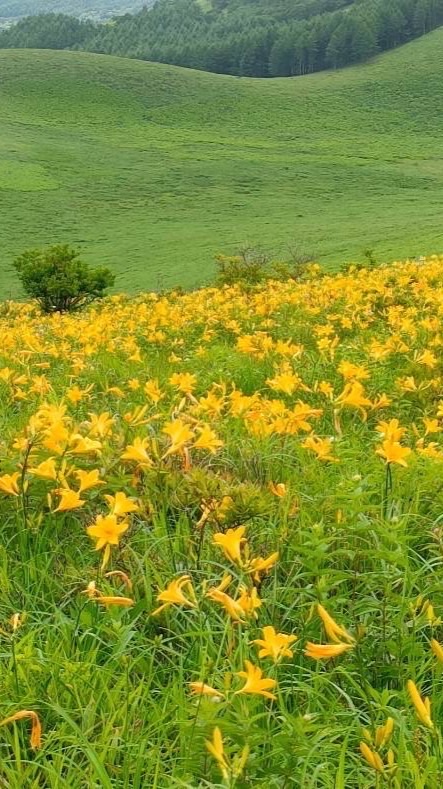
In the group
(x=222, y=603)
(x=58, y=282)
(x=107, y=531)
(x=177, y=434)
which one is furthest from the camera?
(x=58, y=282)

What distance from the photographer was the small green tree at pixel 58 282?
18.1 m

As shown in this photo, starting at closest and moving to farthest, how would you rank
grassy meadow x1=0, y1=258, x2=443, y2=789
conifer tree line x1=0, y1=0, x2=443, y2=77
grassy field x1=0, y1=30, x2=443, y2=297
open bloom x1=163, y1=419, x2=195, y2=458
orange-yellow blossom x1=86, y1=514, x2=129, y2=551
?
→ 1. grassy meadow x1=0, y1=258, x2=443, y2=789
2. orange-yellow blossom x1=86, y1=514, x2=129, y2=551
3. open bloom x1=163, y1=419, x2=195, y2=458
4. grassy field x1=0, y1=30, x2=443, y2=297
5. conifer tree line x1=0, y1=0, x2=443, y2=77

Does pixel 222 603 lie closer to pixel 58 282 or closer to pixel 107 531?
pixel 107 531

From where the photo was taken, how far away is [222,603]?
1398mm

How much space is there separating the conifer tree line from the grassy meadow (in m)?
98.0

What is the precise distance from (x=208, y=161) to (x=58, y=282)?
131 feet

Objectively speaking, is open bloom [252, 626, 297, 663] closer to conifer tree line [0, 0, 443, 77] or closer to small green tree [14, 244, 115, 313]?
small green tree [14, 244, 115, 313]

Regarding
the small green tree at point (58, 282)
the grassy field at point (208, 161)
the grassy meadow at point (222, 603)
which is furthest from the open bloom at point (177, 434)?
the grassy field at point (208, 161)

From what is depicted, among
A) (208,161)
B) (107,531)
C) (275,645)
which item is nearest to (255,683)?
(275,645)

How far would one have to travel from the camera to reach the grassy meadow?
1.31m

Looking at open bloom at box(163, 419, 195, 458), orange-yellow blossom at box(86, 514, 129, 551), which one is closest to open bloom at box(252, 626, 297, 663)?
orange-yellow blossom at box(86, 514, 129, 551)

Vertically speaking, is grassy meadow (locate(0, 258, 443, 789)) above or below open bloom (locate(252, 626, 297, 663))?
below

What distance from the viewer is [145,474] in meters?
2.36

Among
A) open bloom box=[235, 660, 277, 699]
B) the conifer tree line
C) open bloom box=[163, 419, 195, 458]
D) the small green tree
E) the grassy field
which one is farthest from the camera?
the conifer tree line
